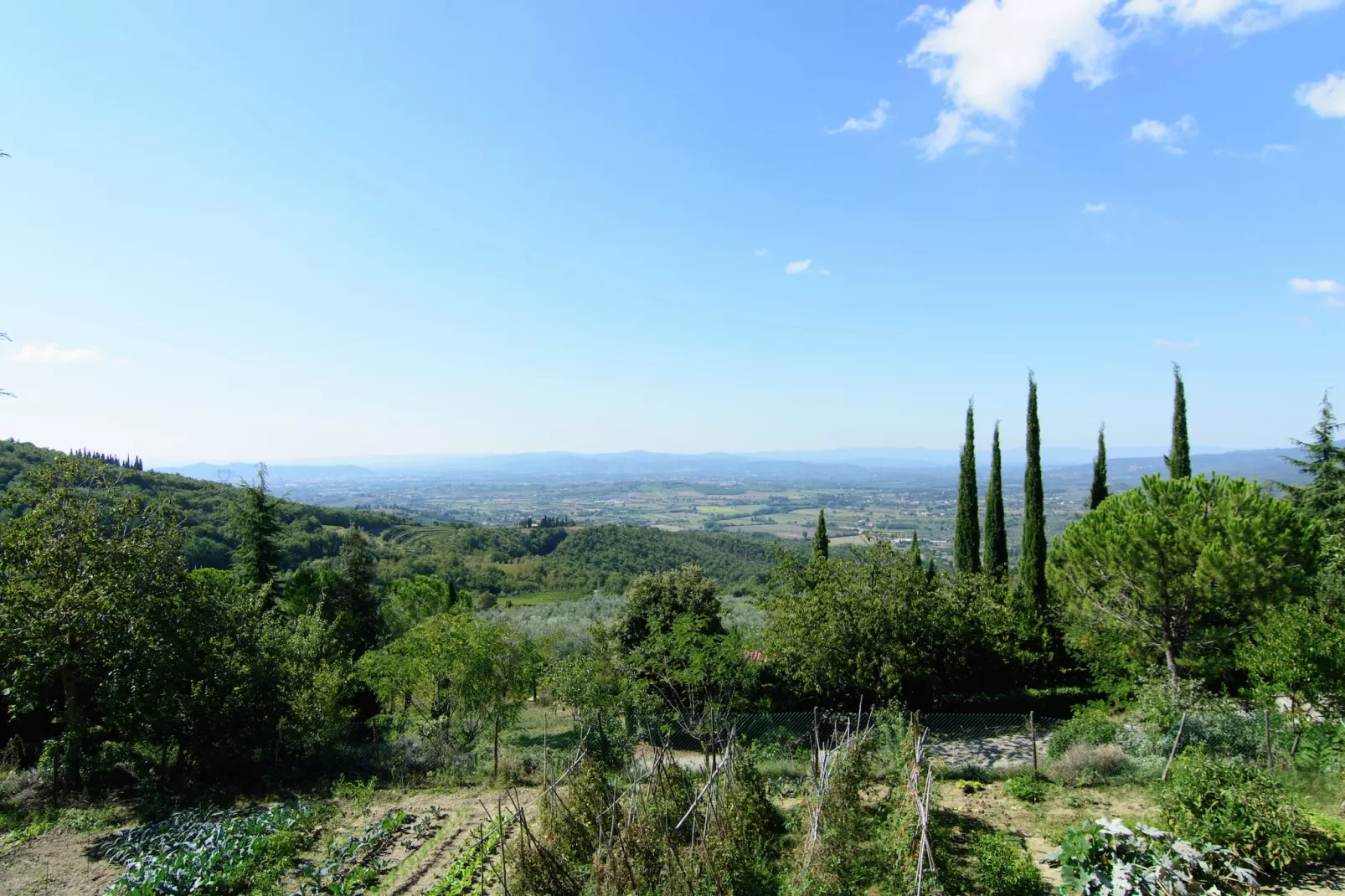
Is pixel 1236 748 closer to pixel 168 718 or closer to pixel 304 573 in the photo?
pixel 168 718

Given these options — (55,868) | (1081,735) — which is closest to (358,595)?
(55,868)

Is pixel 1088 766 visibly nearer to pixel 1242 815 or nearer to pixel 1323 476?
pixel 1242 815

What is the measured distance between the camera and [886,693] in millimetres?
14602

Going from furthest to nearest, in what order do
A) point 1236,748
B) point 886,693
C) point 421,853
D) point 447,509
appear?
point 447,509 → point 886,693 → point 1236,748 → point 421,853

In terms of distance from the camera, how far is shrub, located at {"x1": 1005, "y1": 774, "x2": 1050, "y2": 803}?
32.9 ft

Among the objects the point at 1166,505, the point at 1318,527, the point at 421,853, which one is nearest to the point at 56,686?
the point at 421,853

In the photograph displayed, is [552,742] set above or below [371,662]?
below

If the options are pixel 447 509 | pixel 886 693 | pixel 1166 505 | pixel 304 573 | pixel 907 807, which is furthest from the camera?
pixel 447 509

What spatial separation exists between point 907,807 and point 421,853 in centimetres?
641

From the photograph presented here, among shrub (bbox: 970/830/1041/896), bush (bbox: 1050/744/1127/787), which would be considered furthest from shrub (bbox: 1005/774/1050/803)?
shrub (bbox: 970/830/1041/896)

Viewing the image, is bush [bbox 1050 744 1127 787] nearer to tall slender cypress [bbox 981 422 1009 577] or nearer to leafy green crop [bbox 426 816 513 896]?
leafy green crop [bbox 426 816 513 896]

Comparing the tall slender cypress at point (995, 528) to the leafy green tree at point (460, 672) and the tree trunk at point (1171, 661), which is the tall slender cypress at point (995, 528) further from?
the leafy green tree at point (460, 672)

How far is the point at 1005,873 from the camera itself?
6.69 meters

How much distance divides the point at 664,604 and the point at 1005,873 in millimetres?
12492
